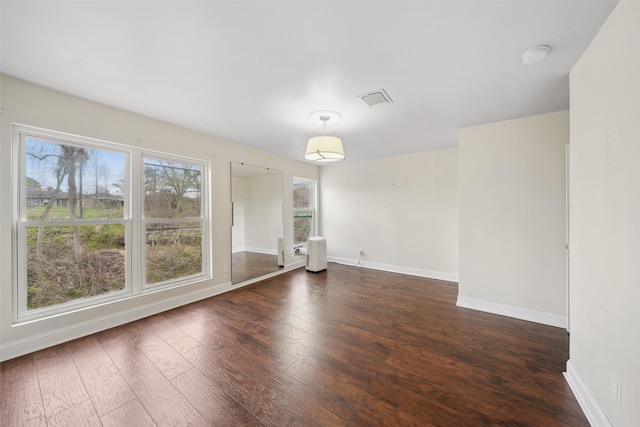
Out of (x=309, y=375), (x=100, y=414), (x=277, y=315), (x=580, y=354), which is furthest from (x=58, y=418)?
(x=580, y=354)

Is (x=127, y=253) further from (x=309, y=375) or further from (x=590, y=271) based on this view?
(x=590, y=271)

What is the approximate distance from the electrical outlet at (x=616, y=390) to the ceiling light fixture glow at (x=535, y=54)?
206 cm

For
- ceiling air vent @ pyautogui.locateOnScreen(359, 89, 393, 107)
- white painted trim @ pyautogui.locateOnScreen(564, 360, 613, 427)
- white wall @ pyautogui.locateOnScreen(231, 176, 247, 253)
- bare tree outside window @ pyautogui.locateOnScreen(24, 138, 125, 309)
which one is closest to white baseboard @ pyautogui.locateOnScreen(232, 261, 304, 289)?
white wall @ pyautogui.locateOnScreen(231, 176, 247, 253)

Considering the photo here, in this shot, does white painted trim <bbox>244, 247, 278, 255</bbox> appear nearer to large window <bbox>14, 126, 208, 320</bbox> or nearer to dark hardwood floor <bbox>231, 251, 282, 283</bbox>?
dark hardwood floor <bbox>231, 251, 282, 283</bbox>

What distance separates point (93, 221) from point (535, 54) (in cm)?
432

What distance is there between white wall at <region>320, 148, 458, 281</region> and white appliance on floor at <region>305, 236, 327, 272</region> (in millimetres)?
849

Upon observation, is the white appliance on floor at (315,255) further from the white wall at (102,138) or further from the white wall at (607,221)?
the white wall at (607,221)

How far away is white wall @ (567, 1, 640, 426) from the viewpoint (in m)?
1.11

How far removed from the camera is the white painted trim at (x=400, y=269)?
4168 mm

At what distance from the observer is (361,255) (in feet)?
17.1

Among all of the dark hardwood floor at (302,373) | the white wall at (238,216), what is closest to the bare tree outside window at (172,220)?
the dark hardwood floor at (302,373)

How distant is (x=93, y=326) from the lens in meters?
2.39

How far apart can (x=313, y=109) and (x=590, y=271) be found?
2.64 m

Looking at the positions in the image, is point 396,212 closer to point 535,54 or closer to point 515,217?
point 515,217
